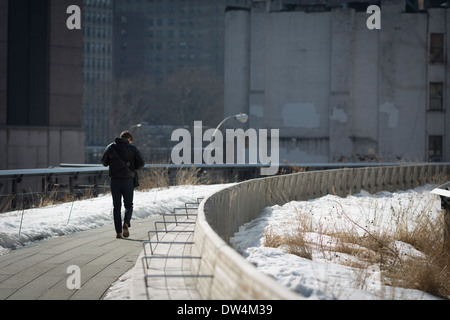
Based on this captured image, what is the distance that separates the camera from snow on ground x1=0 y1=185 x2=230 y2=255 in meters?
12.0

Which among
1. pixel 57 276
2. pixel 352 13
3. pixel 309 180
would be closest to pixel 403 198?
pixel 309 180

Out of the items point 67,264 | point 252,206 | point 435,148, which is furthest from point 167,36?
point 67,264

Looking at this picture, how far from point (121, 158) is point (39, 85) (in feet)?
91.7

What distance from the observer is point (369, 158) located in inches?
1884

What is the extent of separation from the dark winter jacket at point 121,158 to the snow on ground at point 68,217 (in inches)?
73.9

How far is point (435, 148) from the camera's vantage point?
49656 mm

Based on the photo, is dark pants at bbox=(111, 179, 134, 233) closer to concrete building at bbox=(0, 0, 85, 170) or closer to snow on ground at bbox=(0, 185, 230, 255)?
snow on ground at bbox=(0, 185, 230, 255)

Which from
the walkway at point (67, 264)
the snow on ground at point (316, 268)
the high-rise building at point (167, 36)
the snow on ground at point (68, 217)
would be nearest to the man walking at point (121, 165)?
the walkway at point (67, 264)

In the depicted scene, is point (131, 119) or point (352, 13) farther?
point (131, 119)

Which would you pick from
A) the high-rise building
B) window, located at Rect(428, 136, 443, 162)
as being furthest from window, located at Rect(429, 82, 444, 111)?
the high-rise building

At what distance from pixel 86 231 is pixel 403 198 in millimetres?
13930

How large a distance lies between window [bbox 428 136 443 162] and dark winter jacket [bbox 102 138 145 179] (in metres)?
40.7

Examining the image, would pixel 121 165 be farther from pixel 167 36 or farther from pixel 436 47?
pixel 167 36
